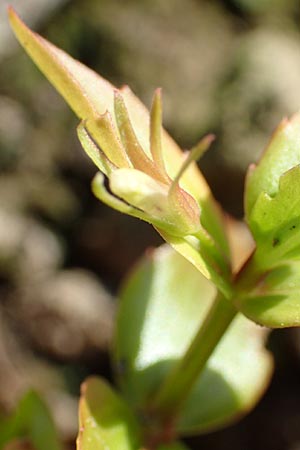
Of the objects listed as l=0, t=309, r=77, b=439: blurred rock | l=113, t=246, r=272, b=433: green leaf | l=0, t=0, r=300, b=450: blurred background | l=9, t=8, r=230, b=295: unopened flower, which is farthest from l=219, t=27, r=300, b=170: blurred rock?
l=9, t=8, r=230, b=295: unopened flower

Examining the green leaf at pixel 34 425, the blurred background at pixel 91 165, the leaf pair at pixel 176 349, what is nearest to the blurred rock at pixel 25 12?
the blurred background at pixel 91 165

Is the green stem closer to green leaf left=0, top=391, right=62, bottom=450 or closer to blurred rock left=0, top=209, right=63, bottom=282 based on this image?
green leaf left=0, top=391, right=62, bottom=450

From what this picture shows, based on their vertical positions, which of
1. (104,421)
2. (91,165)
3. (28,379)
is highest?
(104,421)

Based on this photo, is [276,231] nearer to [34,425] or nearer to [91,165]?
[34,425]

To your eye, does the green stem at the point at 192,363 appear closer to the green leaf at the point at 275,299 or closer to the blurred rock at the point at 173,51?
the green leaf at the point at 275,299

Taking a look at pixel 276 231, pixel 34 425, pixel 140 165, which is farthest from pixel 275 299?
pixel 34 425

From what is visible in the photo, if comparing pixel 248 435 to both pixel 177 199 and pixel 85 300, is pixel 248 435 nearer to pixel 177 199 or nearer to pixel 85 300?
pixel 85 300

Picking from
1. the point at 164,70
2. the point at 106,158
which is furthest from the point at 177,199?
the point at 164,70
